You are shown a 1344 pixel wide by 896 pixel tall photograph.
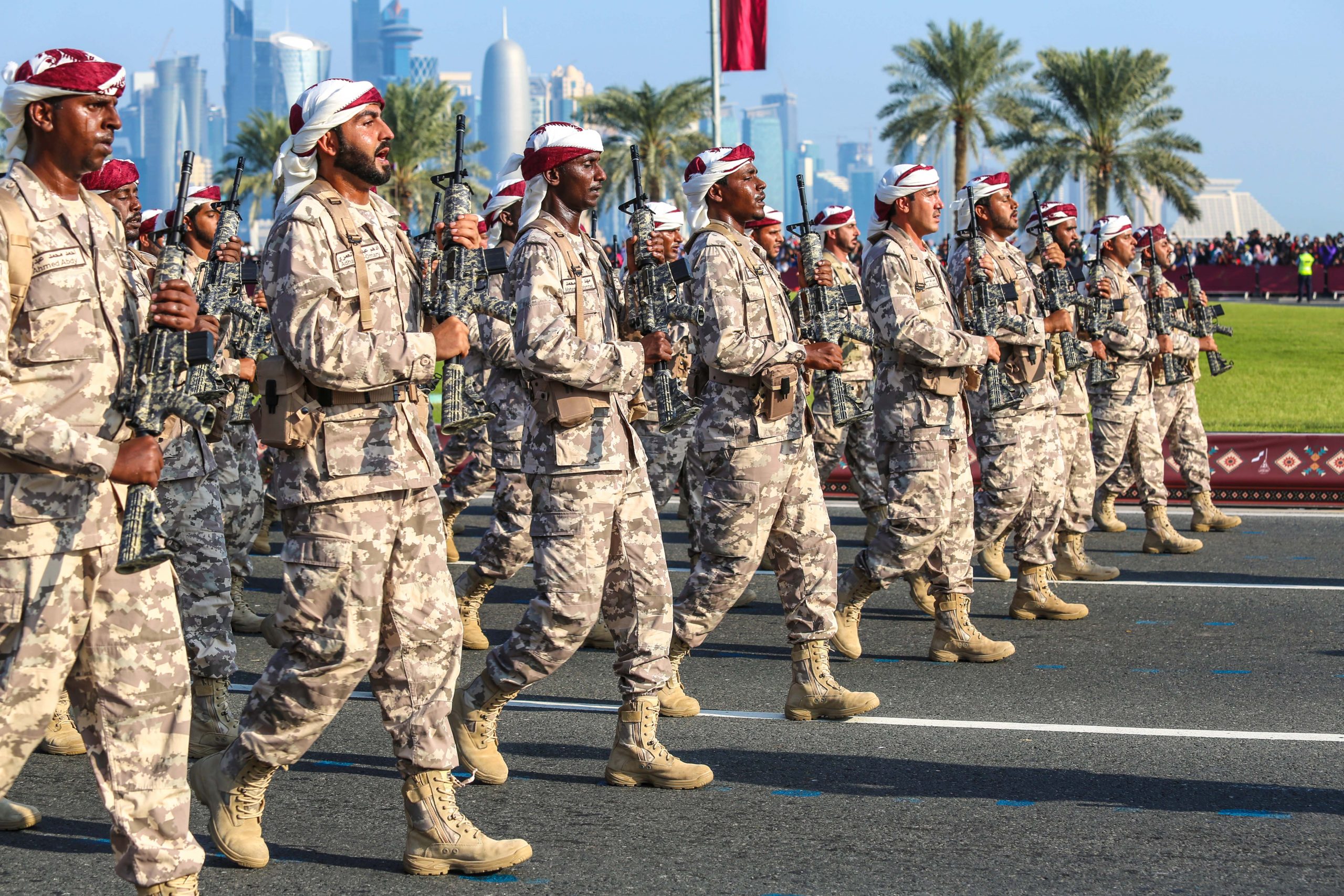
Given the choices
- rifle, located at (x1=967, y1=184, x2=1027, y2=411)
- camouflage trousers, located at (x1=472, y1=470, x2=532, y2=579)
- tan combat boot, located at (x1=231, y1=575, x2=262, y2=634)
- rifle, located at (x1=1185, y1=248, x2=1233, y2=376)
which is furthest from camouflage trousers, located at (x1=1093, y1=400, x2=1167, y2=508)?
tan combat boot, located at (x1=231, y1=575, x2=262, y2=634)

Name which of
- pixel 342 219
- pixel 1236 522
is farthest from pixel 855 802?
pixel 1236 522

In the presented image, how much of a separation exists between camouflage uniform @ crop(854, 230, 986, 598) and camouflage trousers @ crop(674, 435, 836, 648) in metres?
1.13

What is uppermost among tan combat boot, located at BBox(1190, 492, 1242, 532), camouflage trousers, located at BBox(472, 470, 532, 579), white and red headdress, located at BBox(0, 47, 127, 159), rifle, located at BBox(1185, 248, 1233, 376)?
white and red headdress, located at BBox(0, 47, 127, 159)

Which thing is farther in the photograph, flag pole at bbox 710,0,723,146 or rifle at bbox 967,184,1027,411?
flag pole at bbox 710,0,723,146

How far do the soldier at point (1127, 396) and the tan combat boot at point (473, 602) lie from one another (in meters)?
5.24

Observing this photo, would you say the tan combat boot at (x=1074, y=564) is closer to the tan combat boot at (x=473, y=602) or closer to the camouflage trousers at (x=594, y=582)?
the tan combat boot at (x=473, y=602)

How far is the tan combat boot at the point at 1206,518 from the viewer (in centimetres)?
1227

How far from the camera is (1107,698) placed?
23.2 ft

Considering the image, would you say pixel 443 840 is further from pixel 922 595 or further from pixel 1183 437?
pixel 1183 437

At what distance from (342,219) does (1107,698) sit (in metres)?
4.10

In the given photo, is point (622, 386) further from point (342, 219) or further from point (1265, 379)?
point (1265, 379)

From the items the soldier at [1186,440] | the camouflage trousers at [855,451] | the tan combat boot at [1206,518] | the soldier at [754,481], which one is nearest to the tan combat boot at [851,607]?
the soldier at [754,481]

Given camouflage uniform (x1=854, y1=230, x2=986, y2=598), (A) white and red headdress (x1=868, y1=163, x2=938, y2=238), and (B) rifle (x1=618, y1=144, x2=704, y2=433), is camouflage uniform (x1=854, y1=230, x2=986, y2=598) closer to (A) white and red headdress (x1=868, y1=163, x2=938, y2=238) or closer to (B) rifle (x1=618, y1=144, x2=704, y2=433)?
(A) white and red headdress (x1=868, y1=163, x2=938, y2=238)

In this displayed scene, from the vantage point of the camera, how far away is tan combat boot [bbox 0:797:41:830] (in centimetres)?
526
